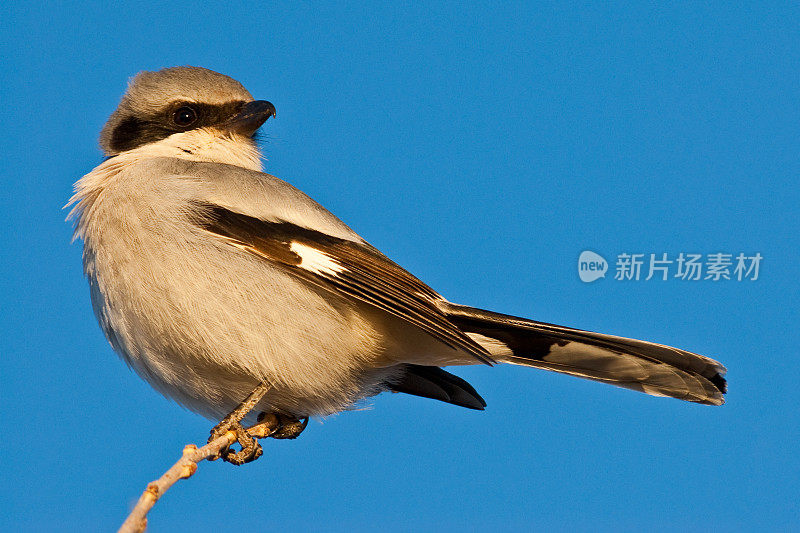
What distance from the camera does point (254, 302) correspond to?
3.37 metres

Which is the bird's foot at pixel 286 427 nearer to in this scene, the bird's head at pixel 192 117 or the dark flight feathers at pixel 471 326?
the dark flight feathers at pixel 471 326

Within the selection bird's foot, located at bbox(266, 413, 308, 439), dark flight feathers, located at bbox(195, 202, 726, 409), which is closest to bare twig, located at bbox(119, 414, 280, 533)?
bird's foot, located at bbox(266, 413, 308, 439)

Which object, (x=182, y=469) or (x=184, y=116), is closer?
(x=182, y=469)

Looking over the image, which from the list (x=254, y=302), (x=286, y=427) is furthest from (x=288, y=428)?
(x=254, y=302)

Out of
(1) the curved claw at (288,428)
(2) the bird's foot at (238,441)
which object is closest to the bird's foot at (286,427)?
(1) the curved claw at (288,428)

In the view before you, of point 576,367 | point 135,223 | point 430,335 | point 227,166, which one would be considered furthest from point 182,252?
point 576,367

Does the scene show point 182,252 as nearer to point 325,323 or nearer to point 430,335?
point 325,323

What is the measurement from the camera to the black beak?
406 centimetres

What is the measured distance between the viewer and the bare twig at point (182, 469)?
210cm

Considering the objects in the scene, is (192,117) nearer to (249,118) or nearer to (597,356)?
(249,118)

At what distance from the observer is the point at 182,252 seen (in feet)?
11.0

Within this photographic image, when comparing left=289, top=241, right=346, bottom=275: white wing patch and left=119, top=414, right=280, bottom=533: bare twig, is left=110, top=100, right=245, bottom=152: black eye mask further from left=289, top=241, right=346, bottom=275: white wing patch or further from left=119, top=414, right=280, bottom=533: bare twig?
left=119, top=414, right=280, bottom=533: bare twig

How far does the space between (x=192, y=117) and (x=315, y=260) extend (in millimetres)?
1112

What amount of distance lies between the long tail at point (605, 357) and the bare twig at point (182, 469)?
963 mm
